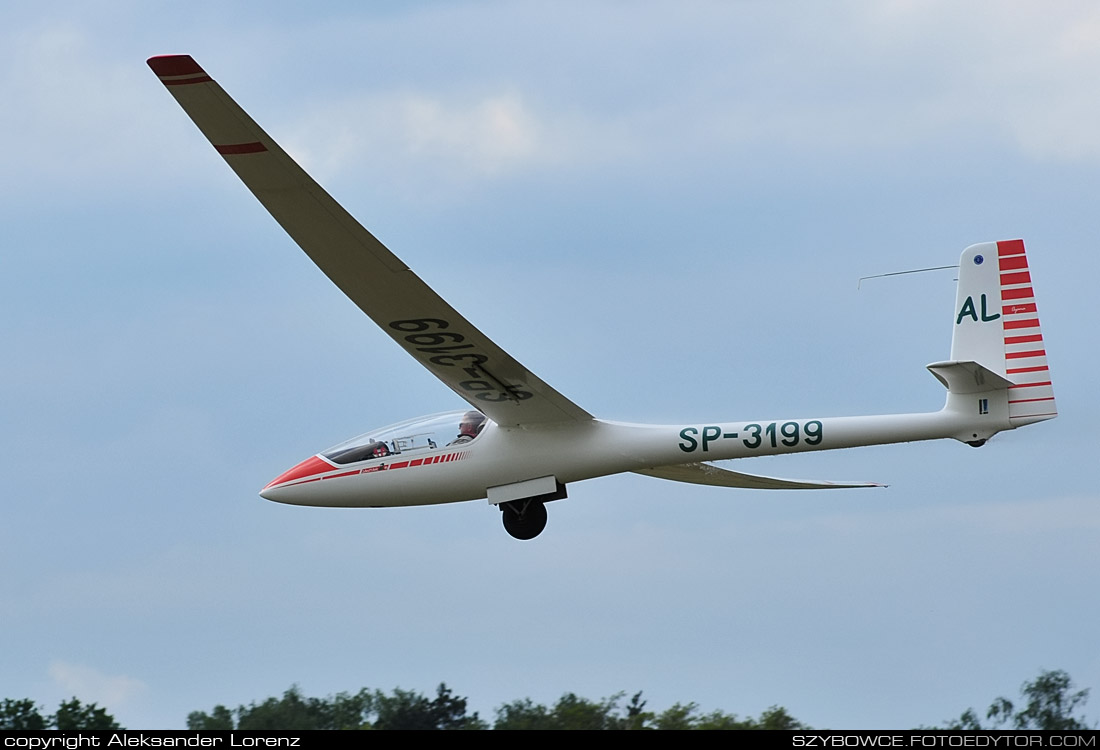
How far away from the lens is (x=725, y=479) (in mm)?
23031

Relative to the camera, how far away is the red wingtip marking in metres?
14.6

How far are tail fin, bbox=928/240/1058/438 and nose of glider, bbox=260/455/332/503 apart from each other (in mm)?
8418

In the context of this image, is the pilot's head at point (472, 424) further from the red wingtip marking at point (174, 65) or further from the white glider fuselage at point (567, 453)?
the red wingtip marking at point (174, 65)

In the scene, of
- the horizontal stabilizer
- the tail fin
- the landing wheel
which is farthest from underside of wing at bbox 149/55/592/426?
the tail fin

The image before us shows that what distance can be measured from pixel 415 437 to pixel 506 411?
4.75ft

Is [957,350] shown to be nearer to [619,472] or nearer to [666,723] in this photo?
[619,472]

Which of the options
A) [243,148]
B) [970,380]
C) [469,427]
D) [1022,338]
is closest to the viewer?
[243,148]

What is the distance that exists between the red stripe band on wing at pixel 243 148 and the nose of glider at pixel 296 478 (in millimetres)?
5798

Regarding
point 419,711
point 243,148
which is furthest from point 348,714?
point 243,148

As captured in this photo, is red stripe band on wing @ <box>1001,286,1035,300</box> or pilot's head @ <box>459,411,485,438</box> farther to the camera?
pilot's head @ <box>459,411,485,438</box>

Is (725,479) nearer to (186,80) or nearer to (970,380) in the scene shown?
(970,380)

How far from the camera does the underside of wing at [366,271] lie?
1505 cm

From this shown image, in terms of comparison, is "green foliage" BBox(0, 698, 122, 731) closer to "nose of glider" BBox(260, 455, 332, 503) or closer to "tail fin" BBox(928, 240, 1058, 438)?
"nose of glider" BBox(260, 455, 332, 503)
